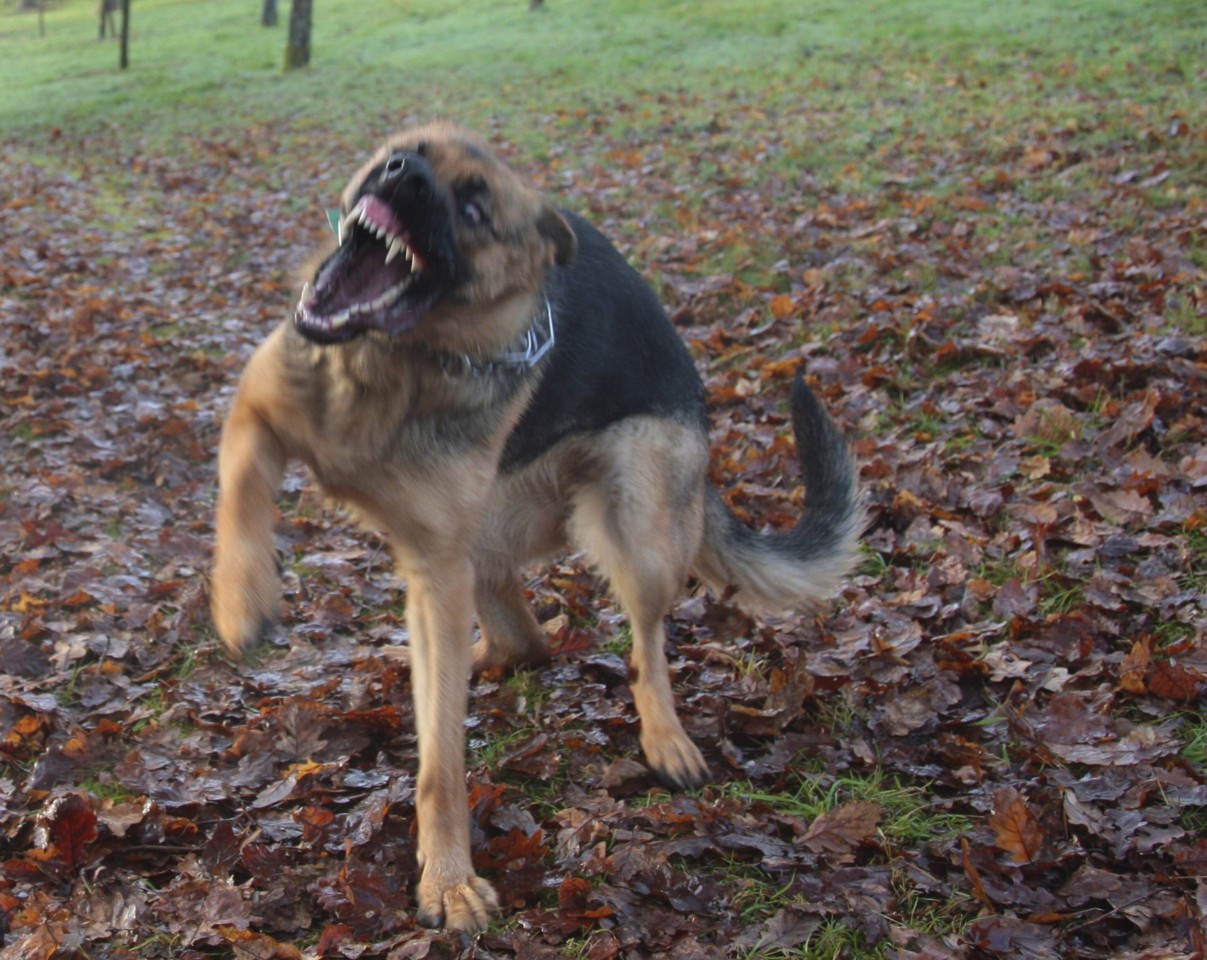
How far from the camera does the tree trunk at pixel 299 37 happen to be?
91.5 feet

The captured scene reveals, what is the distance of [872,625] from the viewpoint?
14.9 ft

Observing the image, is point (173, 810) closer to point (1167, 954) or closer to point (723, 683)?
point (723, 683)

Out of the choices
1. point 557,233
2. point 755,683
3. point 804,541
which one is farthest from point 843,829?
point 557,233

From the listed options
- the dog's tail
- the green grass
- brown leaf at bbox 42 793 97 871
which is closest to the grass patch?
the dog's tail

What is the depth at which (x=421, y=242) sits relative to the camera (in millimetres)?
3068

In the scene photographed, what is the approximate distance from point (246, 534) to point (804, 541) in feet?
7.42

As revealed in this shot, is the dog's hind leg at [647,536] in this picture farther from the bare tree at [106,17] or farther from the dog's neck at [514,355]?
the bare tree at [106,17]

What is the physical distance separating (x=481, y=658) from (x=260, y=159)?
15.8m

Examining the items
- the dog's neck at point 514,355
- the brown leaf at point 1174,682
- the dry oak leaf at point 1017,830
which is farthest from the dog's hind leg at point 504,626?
the brown leaf at point 1174,682

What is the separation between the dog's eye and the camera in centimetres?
323

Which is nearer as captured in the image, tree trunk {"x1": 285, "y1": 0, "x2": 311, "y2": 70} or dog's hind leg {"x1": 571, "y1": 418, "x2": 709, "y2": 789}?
dog's hind leg {"x1": 571, "y1": 418, "x2": 709, "y2": 789}

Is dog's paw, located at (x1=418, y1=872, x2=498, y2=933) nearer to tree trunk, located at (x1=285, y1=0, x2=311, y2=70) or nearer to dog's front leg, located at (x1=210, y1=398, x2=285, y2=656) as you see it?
dog's front leg, located at (x1=210, y1=398, x2=285, y2=656)

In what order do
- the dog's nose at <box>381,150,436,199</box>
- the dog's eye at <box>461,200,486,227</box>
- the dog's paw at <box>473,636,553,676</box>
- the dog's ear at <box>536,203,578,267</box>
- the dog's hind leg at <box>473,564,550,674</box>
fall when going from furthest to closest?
the dog's paw at <box>473,636,553,676</box>, the dog's hind leg at <box>473,564,550,674</box>, the dog's ear at <box>536,203,578,267</box>, the dog's eye at <box>461,200,486,227</box>, the dog's nose at <box>381,150,436,199</box>

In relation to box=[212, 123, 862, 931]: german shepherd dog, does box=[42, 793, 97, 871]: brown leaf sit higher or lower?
lower
